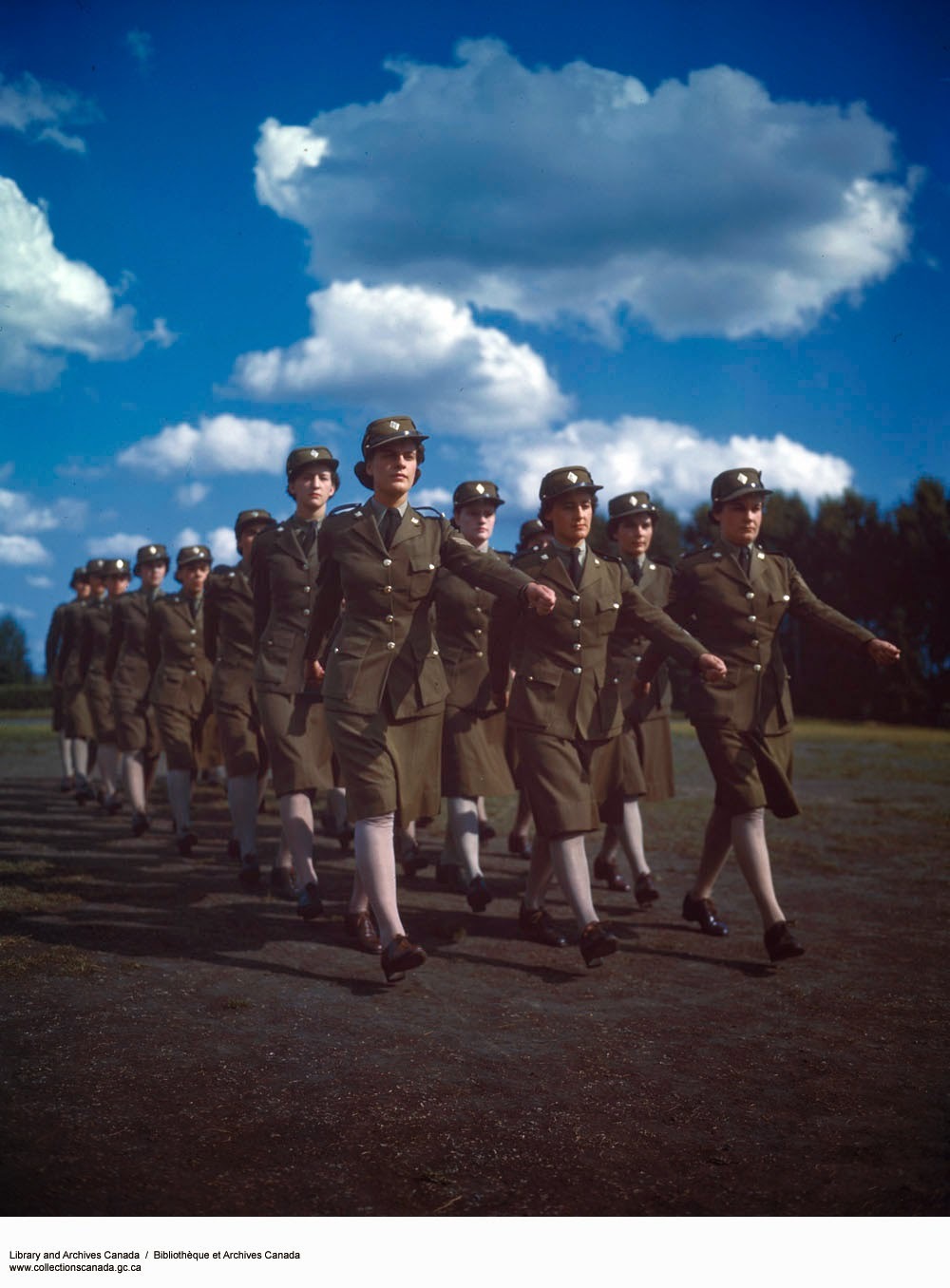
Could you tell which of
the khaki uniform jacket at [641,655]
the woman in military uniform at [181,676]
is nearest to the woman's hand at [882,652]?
the khaki uniform jacket at [641,655]

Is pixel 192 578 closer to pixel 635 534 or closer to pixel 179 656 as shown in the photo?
pixel 179 656

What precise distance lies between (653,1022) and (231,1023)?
178cm

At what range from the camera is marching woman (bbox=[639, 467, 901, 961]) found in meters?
6.81

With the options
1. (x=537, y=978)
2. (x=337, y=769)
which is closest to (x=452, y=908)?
(x=337, y=769)

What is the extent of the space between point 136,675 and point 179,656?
5.21ft

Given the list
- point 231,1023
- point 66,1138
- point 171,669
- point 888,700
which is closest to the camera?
point 66,1138

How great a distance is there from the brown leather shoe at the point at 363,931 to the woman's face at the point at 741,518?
2.94m

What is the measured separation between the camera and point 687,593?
716 centimetres

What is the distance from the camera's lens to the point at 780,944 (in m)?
6.50

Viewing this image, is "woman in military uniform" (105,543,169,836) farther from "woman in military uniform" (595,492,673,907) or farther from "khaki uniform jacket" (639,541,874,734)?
"khaki uniform jacket" (639,541,874,734)

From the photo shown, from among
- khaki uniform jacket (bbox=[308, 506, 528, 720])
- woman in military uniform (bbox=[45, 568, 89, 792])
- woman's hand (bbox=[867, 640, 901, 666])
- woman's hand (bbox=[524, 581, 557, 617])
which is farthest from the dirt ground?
woman in military uniform (bbox=[45, 568, 89, 792])

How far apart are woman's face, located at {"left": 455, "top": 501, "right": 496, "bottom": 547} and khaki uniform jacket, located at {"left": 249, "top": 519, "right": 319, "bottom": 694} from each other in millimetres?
1556

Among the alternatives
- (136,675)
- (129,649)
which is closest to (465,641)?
(136,675)
